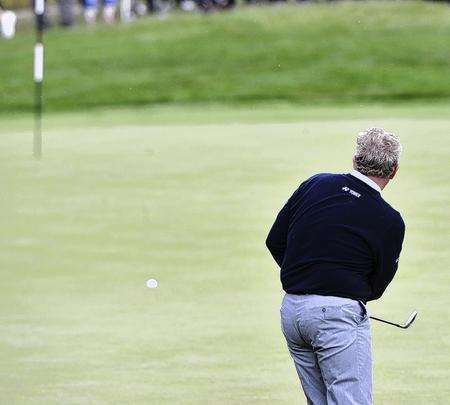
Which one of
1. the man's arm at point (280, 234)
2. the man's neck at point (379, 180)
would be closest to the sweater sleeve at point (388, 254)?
the man's neck at point (379, 180)

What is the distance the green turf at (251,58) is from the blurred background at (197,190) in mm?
75

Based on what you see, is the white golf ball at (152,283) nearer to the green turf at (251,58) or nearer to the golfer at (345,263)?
the golfer at (345,263)

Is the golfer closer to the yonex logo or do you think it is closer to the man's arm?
the yonex logo

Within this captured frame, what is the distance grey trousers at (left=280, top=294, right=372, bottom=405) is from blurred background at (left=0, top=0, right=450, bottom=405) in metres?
1.70

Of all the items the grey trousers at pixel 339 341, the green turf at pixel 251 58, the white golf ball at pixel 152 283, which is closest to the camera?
the grey trousers at pixel 339 341

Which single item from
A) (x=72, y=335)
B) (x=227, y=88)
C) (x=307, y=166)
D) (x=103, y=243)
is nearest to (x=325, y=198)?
Result: (x=72, y=335)

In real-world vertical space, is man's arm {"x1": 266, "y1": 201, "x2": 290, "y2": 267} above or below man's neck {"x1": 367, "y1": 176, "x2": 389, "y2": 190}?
below

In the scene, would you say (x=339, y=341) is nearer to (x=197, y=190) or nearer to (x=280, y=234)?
(x=280, y=234)

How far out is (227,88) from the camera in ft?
84.9

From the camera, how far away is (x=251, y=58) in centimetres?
2861

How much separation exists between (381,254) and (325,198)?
0.34m

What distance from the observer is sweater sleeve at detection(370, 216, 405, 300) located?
5.88m

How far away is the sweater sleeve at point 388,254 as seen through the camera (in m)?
5.88

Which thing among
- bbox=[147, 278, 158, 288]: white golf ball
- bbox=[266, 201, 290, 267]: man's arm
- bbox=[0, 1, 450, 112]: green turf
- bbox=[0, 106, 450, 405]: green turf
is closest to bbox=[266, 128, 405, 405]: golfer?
bbox=[266, 201, 290, 267]: man's arm
